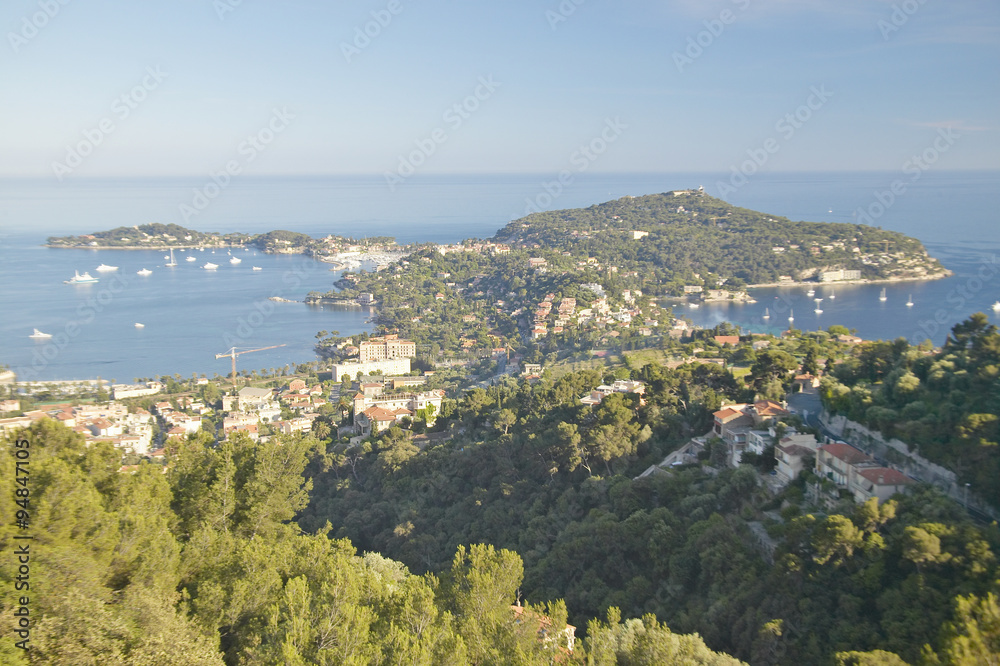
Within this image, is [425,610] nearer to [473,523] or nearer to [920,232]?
[473,523]

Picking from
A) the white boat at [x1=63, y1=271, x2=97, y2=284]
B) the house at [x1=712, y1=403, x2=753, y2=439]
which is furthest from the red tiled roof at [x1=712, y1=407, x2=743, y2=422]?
the white boat at [x1=63, y1=271, x2=97, y2=284]

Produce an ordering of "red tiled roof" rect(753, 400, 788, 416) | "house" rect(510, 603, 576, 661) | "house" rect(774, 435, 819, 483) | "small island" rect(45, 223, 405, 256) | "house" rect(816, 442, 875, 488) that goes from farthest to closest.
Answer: "small island" rect(45, 223, 405, 256), "red tiled roof" rect(753, 400, 788, 416), "house" rect(774, 435, 819, 483), "house" rect(816, 442, 875, 488), "house" rect(510, 603, 576, 661)

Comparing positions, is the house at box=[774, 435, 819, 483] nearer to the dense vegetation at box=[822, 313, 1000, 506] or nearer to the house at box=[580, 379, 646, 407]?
the dense vegetation at box=[822, 313, 1000, 506]

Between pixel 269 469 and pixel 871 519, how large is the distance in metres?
5.01

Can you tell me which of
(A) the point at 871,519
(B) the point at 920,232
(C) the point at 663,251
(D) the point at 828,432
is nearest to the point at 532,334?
(C) the point at 663,251

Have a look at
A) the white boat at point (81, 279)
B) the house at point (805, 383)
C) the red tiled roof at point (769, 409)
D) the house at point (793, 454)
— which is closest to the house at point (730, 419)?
the red tiled roof at point (769, 409)

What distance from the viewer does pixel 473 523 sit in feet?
31.3

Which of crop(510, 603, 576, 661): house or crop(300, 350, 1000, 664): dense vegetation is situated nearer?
crop(510, 603, 576, 661): house

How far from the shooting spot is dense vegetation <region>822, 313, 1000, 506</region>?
6.77 meters

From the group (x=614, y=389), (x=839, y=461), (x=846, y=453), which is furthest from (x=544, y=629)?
(x=614, y=389)

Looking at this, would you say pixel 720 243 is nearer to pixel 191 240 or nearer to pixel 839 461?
pixel 839 461

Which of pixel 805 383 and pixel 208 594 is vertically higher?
pixel 208 594

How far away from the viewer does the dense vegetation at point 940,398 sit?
677 cm

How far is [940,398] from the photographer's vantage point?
26.3 feet
